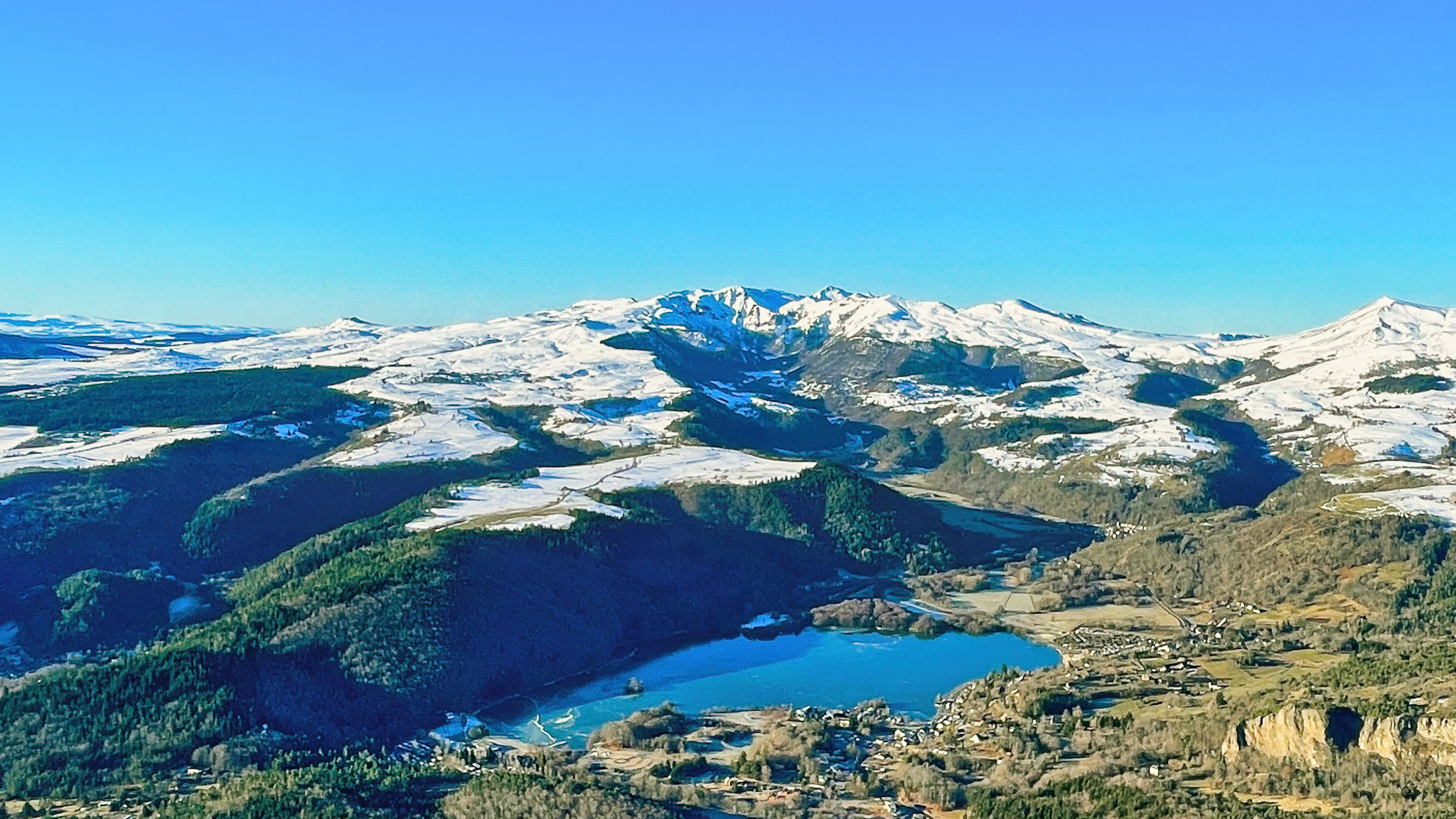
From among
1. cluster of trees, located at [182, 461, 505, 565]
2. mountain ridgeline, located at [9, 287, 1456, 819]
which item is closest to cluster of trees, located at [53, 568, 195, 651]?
mountain ridgeline, located at [9, 287, 1456, 819]

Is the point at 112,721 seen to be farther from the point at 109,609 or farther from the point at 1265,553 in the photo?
the point at 1265,553

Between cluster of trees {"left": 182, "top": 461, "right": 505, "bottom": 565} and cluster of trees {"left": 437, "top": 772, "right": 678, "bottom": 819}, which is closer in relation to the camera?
cluster of trees {"left": 437, "top": 772, "right": 678, "bottom": 819}

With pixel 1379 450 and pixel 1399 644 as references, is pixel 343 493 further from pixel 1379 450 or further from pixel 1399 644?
pixel 1379 450

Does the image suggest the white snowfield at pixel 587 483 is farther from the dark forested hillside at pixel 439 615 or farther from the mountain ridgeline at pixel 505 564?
the dark forested hillside at pixel 439 615

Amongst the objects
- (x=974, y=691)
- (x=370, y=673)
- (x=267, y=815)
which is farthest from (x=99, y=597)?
(x=974, y=691)

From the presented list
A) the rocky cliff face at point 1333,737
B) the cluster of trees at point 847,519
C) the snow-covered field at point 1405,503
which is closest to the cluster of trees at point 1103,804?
the rocky cliff face at point 1333,737

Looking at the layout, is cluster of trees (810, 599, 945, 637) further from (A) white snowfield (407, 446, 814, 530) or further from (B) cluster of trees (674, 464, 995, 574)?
(A) white snowfield (407, 446, 814, 530)

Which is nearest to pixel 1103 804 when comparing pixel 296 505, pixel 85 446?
pixel 296 505
